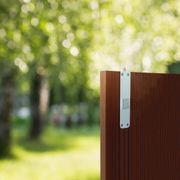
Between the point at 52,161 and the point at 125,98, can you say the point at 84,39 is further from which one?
the point at 52,161

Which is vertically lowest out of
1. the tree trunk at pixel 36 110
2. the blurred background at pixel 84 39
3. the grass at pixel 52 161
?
the grass at pixel 52 161

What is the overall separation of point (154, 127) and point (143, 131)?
95mm

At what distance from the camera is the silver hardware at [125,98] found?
8.64ft

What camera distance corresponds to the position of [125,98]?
268 cm

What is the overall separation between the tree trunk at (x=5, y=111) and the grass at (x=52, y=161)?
17.2 inches

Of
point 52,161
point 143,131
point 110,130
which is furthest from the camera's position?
point 52,161

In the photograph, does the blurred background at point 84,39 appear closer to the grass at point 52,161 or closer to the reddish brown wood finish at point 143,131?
the grass at point 52,161

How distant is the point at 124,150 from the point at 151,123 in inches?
10.3

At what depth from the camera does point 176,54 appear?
23.2 feet

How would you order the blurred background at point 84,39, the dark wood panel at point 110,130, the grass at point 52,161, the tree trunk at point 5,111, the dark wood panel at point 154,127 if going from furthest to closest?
the tree trunk at point 5,111 < the grass at point 52,161 < the blurred background at point 84,39 < the dark wood panel at point 154,127 < the dark wood panel at point 110,130

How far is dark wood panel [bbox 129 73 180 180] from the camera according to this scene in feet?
9.01

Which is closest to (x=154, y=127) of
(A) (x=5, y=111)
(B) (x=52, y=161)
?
(B) (x=52, y=161)

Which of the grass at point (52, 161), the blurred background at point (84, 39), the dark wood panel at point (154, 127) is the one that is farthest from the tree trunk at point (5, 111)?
the dark wood panel at point (154, 127)

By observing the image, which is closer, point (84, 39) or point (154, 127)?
point (154, 127)
